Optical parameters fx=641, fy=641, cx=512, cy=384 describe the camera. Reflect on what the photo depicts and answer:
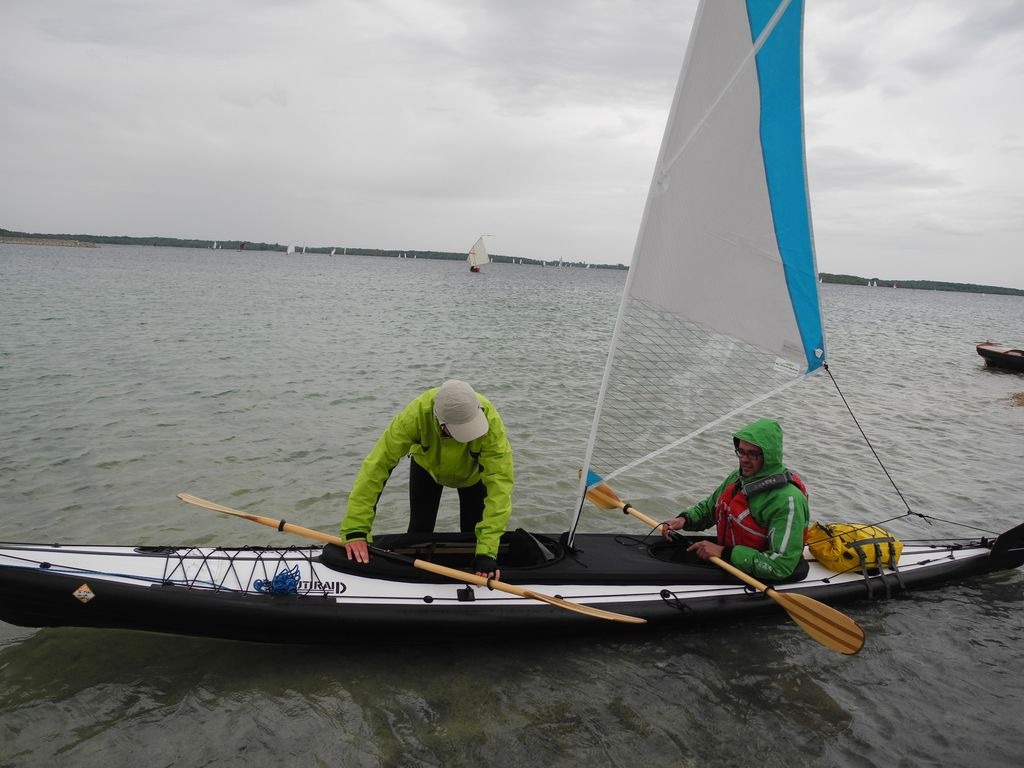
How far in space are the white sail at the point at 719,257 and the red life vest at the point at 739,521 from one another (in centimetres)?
64

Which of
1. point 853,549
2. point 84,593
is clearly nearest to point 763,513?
point 853,549

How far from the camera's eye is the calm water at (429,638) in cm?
395

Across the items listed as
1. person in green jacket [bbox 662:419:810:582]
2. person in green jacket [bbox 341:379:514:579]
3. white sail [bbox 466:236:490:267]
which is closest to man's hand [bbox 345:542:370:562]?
person in green jacket [bbox 341:379:514:579]

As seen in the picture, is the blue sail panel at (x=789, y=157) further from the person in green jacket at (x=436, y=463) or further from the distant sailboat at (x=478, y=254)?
the distant sailboat at (x=478, y=254)

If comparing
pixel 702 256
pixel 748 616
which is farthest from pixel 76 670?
pixel 702 256

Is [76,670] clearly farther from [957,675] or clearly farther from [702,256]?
[957,675]

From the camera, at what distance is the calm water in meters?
3.95

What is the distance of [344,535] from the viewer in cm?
464

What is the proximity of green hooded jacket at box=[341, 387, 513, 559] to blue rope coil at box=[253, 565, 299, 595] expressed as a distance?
44 cm

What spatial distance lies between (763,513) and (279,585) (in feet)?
12.1

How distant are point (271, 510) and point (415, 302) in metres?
31.0

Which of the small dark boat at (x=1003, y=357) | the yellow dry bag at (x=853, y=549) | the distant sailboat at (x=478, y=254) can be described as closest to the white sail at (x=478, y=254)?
the distant sailboat at (x=478, y=254)

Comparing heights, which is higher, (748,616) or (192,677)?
(748,616)

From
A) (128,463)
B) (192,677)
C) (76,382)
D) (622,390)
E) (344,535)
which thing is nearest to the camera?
(192,677)
